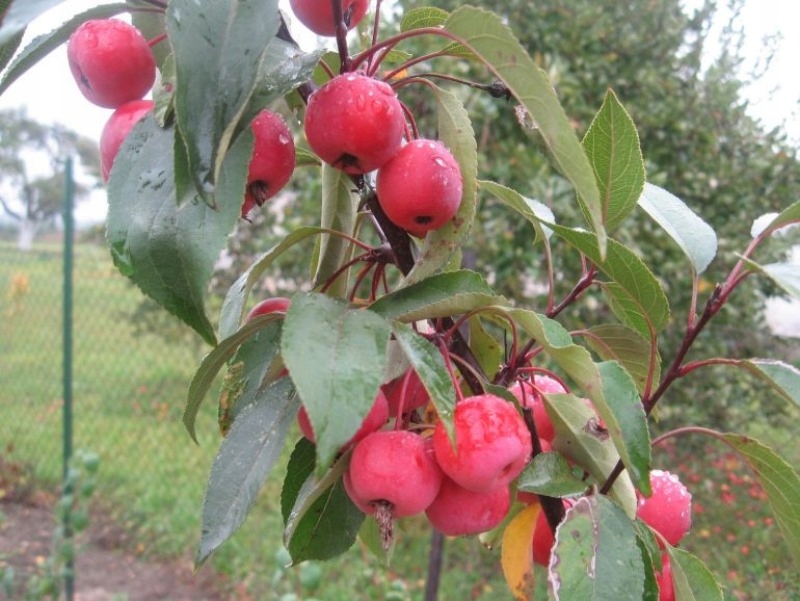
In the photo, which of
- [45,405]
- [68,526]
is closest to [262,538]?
[68,526]

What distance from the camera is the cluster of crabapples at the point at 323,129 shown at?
1.72 ft

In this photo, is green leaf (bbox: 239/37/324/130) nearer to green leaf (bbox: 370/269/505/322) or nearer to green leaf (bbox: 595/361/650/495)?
green leaf (bbox: 370/269/505/322)

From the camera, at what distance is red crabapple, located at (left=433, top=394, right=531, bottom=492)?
512 mm

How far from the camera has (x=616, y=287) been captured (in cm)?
71

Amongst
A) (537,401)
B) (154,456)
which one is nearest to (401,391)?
(537,401)

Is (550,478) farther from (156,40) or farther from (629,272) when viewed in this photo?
(156,40)

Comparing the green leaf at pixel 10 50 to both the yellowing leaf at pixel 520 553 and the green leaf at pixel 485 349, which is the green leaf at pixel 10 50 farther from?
the yellowing leaf at pixel 520 553

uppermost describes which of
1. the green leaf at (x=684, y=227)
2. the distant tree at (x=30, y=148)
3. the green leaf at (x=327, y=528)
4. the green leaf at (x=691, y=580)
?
the green leaf at (x=684, y=227)

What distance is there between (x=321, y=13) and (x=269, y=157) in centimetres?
14

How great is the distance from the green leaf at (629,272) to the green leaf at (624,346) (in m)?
0.08

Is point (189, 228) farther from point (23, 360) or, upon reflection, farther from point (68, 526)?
point (23, 360)

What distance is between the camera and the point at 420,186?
0.55 metres

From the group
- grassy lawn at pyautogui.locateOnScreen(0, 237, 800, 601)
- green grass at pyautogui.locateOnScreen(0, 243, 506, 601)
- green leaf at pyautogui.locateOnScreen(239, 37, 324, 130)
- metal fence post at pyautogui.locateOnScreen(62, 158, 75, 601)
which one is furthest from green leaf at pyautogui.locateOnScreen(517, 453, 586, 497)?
metal fence post at pyautogui.locateOnScreen(62, 158, 75, 601)

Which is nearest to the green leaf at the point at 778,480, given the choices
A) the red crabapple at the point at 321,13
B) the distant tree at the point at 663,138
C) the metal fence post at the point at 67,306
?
the red crabapple at the point at 321,13
